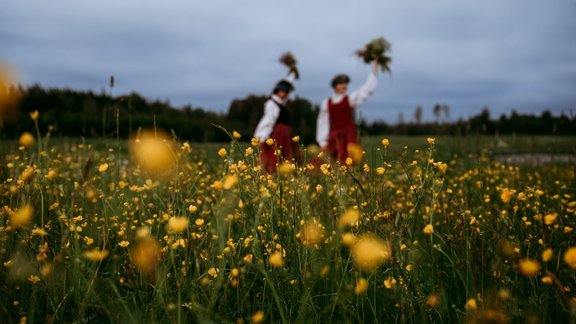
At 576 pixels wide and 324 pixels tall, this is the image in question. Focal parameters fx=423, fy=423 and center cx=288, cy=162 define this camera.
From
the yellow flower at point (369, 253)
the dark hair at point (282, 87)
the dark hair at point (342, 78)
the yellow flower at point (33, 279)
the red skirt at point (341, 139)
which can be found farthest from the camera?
the dark hair at point (342, 78)

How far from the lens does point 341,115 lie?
795cm

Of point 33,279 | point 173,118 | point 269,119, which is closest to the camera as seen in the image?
point 33,279

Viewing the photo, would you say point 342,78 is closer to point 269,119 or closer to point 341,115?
point 341,115

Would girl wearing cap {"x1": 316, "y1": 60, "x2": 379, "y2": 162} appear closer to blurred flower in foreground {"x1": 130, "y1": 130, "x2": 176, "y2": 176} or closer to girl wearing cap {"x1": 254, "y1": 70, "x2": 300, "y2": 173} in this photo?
girl wearing cap {"x1": 254, "y1": 70, "x2": 300, "y2": 173}

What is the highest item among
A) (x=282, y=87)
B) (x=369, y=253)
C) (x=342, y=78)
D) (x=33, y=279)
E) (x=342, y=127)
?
(x=342, y=78)

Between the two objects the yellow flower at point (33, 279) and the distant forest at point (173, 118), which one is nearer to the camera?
the yellow flower at point (33, 279)

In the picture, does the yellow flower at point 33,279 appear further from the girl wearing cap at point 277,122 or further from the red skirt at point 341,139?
the red skirt at point 341,139

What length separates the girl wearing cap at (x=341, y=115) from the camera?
767 cm

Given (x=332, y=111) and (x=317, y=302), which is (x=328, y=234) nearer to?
(x=317, y=302)

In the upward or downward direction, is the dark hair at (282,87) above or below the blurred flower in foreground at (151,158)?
above

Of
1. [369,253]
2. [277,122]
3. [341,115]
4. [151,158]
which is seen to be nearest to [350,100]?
[341,115]

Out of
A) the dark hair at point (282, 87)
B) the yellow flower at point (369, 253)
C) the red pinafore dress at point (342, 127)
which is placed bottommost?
the yellow flower at point (369, 253)

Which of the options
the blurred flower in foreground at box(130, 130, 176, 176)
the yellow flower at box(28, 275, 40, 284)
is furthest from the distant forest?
the yellow flower at box(28, 275, 40, 284)

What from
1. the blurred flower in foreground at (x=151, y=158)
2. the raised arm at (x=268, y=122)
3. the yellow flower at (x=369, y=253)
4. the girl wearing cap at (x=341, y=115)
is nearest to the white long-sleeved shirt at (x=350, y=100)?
the girl wearing cap at (x=341, y=115)
